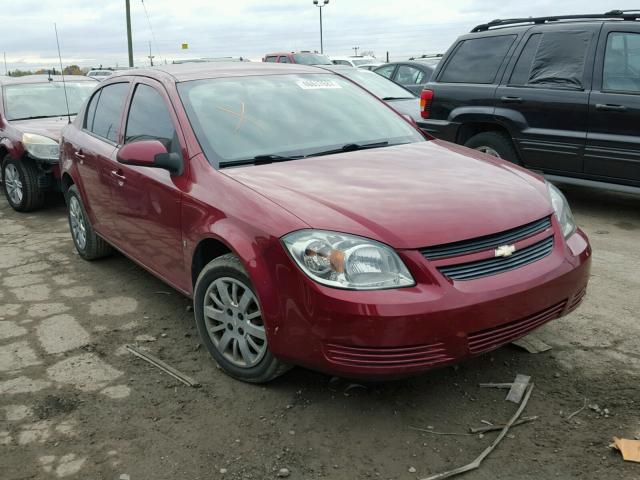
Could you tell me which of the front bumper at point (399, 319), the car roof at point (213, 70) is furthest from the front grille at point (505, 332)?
the car roof at point (213, 70)

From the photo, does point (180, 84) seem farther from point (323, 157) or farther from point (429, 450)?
point (429, 450)

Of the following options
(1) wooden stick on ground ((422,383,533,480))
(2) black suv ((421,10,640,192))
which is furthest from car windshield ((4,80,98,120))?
(1) wooden stick on ground ((422,383,533,480))

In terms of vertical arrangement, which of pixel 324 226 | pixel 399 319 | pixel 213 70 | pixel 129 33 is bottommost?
pixel 399 319

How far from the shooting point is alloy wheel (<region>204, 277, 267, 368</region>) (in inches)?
121

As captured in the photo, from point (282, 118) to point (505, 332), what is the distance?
183 cm

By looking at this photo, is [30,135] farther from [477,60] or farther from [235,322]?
[235,322]

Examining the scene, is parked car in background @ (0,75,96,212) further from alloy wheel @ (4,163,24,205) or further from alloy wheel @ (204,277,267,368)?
alloy wheel @ (204,277,267,368)

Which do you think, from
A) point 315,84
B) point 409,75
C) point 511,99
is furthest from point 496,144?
point 409,75

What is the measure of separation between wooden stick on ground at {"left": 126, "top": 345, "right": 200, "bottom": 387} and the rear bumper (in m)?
4.59

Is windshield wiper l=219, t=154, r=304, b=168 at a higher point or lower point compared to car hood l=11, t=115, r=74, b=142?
higher

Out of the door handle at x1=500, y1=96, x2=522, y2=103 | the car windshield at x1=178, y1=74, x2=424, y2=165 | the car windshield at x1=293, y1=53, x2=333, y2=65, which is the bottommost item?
the door handle at x1=500, y1=96, x2=522, y2=103

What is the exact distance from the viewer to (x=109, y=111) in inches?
188

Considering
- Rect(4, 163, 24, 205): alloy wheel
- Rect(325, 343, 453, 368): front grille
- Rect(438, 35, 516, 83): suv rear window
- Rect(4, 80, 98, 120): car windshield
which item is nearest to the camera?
Rect(325, 343, 453, 368): front grille

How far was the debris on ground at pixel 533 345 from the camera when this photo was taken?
11.4 feet
